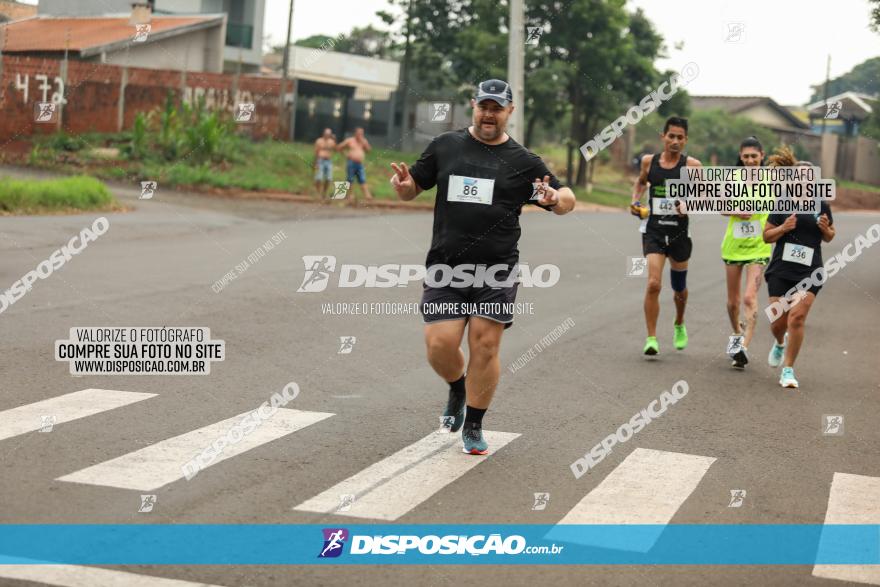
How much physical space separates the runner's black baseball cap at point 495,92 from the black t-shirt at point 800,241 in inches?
156

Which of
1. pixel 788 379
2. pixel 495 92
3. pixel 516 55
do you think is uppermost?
pixel 516 55

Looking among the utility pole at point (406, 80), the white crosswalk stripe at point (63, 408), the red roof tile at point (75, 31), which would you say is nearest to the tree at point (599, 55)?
the utility pole at point (406, 80)

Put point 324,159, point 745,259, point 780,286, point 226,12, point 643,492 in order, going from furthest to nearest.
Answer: point 226,12 < point 324,159 < point 745,259 < point 780,286 < point 643,492

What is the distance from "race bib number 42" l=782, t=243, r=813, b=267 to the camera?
33.3 ft

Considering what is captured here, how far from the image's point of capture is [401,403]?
873 centimetres

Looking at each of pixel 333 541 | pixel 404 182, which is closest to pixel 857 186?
pixel 404 182

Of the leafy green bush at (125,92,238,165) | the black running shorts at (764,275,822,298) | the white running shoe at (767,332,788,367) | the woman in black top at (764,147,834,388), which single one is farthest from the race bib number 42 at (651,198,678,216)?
the leafy green bush at (125,92,238,165)

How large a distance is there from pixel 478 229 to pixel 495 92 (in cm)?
81

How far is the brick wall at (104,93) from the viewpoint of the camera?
31203mm

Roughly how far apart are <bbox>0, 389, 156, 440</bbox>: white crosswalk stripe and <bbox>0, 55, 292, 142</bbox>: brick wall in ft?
79.4

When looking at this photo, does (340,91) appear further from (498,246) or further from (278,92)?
(498,246)

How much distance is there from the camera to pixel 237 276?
15328 millimetres

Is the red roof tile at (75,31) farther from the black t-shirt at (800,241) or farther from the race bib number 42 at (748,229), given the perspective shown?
the black t-shirt at (800,241)

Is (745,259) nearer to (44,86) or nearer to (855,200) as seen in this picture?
(44,86)
